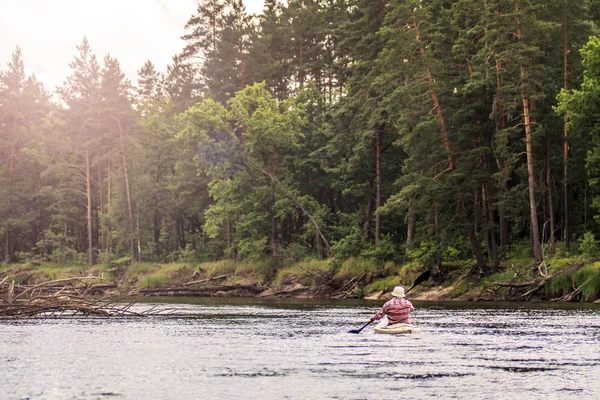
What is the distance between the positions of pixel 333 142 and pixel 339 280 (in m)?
13.8

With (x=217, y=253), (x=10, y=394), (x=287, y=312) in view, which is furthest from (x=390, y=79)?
(x=10, y=394)

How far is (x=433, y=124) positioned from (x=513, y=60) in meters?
6.77

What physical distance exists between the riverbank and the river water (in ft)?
20.9

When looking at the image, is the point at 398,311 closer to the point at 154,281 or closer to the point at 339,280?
the point at 339,280

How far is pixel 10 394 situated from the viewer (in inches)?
541

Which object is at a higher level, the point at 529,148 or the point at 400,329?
the point at 529,148

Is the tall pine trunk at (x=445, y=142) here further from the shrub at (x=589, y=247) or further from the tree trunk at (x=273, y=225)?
the tree trunk at (x=273, y=225)

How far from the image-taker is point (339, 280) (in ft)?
190

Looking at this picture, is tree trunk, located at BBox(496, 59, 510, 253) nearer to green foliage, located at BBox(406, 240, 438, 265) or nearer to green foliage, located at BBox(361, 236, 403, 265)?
green foliage, located at BBox(406, 240, 438, 265)

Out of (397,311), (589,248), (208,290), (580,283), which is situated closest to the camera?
(397,311)

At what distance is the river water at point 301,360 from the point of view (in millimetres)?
14094

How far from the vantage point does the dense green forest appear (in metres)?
48.9

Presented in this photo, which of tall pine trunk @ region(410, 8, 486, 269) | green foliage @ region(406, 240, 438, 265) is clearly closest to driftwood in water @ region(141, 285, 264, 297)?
A: green foliage @ region(406, 240, 438, 265)

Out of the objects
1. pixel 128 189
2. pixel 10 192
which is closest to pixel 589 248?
pixel 128 189
